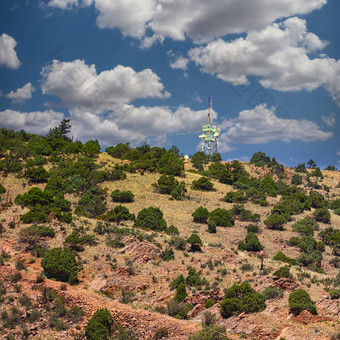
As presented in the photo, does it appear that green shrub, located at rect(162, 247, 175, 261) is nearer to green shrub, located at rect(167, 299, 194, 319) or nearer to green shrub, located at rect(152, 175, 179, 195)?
green shrub, located at rect(167, 299, 194, 319)

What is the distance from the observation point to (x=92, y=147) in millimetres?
83750

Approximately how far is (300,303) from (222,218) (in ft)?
97.4

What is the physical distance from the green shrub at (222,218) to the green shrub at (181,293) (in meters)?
24.6

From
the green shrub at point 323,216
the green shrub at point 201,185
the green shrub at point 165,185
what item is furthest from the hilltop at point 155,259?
the green shrub at point 201,185

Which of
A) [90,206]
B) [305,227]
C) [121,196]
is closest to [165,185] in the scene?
[121,196]

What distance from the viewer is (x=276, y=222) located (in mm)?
52844

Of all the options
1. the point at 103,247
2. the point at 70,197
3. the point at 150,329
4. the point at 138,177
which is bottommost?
the point at 150,329

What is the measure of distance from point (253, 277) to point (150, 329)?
12.0 meters

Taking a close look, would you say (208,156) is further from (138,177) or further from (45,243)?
(45,243)

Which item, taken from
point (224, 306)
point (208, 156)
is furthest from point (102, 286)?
point (208, 156)

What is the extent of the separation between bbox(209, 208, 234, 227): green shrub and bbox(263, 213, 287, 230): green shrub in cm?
568

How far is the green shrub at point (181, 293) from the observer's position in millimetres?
26664

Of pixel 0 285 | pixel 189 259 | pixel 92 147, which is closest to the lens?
pixel 0 285

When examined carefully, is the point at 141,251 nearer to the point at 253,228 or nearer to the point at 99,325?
the point at 99,325
